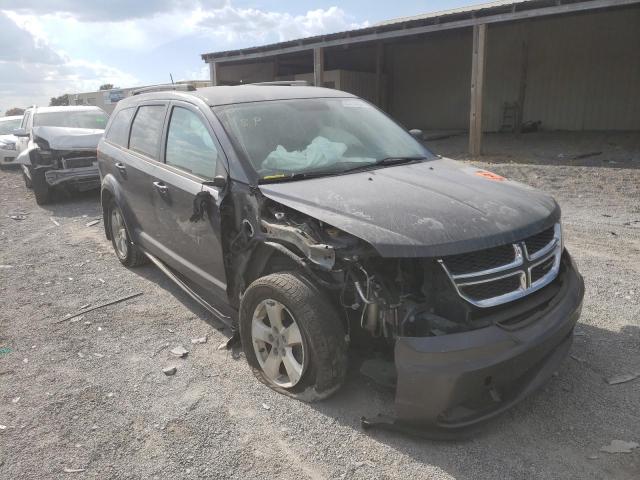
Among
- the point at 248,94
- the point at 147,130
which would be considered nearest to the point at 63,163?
the point at 147,130

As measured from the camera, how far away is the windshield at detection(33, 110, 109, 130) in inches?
424

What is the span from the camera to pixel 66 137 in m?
9.74

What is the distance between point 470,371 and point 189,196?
7.71 feet

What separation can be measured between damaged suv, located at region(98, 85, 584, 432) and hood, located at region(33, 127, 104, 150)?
6.49m

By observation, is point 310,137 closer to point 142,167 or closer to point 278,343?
point 278,343

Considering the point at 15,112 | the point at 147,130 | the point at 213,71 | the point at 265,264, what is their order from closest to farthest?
1. the point at 265,264
2. the point at 147,130
3. the point at 213,71
4. the point at 15,112

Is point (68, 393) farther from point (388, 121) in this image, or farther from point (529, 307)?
point (388, 121)

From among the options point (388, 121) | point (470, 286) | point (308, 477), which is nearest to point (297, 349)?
point (308, 477)

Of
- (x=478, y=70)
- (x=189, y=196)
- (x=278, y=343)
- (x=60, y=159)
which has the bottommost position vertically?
(x=278, y=343)

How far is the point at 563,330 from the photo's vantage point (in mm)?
2783

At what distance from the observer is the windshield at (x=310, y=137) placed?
3.42 m

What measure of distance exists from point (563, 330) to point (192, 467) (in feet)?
6.93

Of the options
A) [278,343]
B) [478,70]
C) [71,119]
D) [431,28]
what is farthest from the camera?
[431,28]

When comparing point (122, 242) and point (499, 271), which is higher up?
point (499, 271)
